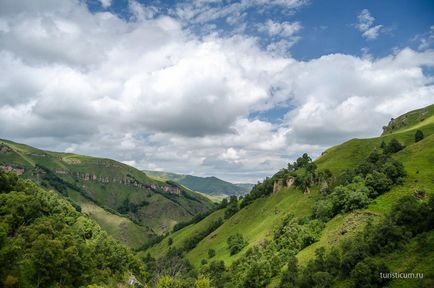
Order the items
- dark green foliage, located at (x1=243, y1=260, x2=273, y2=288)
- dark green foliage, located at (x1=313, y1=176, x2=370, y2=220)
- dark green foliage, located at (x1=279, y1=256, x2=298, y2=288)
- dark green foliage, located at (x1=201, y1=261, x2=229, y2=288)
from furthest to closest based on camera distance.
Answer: dark green foliage, located at (x1=201, y1=261, x2=229, y2=288) → dark green foliage, located at (x1=313, y1=176, x2=370, y2=220) → dark green foliage, located at (x1=243, y1=260, x2=273, y2=288) → dark green foliage, located at (x1=279, y1=256, x2=298, y2=288)

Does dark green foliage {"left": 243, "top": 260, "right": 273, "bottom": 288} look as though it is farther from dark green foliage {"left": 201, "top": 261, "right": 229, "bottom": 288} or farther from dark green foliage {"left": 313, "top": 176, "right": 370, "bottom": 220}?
dark green foliage {"left": 313, "top": 176, "right": 370, "bottom": 220}

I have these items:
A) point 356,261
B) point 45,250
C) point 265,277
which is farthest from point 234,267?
point 45,250

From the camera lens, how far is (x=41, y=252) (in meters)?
84.2

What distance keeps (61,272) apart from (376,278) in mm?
74987

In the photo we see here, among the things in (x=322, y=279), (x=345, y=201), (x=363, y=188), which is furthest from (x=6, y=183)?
(x=363, y=188)

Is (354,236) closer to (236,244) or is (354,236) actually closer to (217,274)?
(217,274)

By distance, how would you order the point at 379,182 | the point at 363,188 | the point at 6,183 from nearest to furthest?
the point at 379,182 < the point at 363,188 < the point at 6,183

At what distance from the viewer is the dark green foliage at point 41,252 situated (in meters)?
74.5

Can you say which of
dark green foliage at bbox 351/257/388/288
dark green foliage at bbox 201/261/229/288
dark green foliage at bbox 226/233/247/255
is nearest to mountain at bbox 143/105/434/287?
dark green foliage at bbox 226/233/247/255

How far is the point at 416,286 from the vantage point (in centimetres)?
6750

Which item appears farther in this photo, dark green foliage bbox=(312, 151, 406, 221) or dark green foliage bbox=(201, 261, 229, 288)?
dark green foliage bbox=(201, 261, 229, 288)

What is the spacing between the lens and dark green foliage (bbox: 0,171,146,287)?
244 ft

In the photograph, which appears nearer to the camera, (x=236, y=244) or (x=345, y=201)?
(x=345, y=201)

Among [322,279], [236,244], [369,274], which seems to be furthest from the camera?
[236,244]
